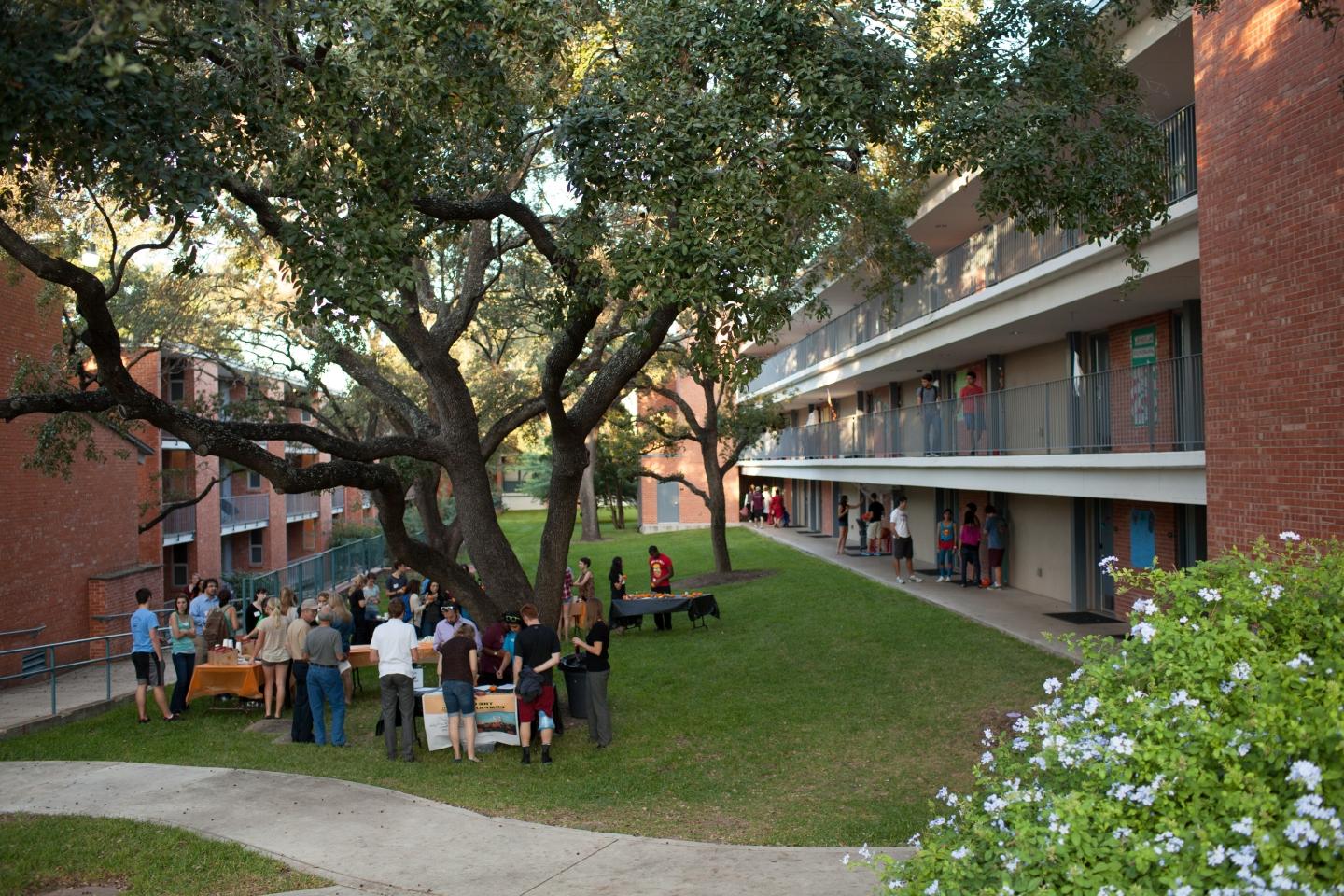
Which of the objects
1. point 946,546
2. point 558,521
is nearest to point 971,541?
point 946,546

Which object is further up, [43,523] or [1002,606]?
[43,523]

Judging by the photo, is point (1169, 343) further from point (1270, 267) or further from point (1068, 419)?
point (1270, 267)

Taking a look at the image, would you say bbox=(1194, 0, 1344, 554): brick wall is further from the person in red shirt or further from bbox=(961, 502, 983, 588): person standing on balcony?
the person in red shirt

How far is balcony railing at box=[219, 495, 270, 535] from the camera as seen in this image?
1447 inches

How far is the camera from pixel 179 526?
32.0 metres

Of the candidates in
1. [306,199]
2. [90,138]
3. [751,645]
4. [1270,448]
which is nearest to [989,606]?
[751,645]

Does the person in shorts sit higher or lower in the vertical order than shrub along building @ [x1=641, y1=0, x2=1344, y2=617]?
lower

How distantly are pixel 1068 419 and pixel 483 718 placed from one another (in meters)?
9.57

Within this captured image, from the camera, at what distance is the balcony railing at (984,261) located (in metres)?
13.0

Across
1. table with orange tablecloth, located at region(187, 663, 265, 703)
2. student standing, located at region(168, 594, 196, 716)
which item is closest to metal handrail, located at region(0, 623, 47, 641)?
student standing, located at region(168, 594, 196, 716)

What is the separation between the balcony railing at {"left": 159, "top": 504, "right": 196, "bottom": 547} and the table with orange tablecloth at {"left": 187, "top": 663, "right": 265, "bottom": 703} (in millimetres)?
18826

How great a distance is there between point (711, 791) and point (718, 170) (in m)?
Answer: 5.82

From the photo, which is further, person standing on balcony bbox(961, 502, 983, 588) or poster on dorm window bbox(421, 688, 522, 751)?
person standing on balcony bbox(961, 502, 983, 588)

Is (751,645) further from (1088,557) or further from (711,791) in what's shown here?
(711,791)
